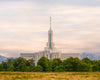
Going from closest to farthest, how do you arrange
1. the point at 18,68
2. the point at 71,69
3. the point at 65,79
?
the point at 65,79
the point at 71,69
the point at 18,68

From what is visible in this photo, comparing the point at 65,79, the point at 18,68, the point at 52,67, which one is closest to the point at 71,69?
the point at 52,67

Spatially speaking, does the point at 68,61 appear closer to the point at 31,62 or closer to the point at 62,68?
the point at 62,68

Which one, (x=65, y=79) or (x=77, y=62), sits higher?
(x=77, y=62)

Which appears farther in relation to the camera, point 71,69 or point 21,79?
point 71,69

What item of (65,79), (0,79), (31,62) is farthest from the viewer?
(31,62)

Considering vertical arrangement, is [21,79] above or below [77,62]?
below

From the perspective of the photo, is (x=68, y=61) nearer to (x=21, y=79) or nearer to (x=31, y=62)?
(x=31, y=62)

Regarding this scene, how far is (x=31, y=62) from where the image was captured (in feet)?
356

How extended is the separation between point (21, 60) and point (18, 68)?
6747 mm

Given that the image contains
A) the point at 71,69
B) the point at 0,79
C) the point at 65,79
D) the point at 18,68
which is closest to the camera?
the point at 0,79

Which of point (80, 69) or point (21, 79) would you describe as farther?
point (80, 69)

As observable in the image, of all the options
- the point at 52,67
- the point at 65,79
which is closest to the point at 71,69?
the point at 52,67

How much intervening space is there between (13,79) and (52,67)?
6425cm

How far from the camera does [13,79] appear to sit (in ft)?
132
